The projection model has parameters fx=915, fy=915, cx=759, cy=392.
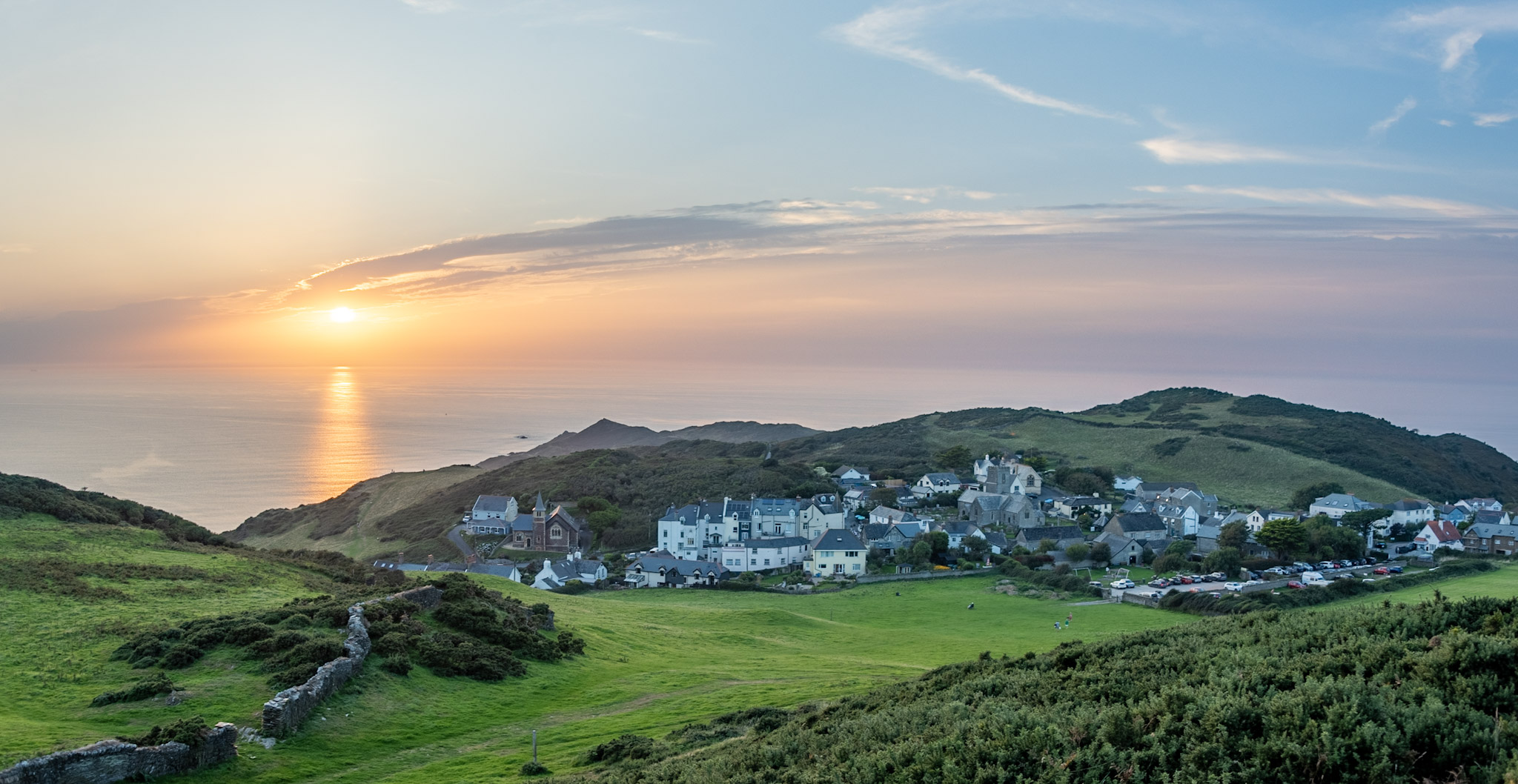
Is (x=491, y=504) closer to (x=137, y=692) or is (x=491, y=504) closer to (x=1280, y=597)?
(x=1280, y=597)

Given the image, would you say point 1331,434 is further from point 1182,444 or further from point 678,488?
point 678,488

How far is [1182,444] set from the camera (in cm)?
12788

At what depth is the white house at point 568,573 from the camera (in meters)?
61.7

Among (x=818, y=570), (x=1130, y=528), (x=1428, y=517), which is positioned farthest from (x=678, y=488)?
(x=1428, y=517)

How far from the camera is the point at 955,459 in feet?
381

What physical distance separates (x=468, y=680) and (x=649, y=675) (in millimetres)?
6711

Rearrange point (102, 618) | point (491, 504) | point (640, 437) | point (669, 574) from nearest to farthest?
1. point (102, 618)
2. point (669, 574)
3. point (491, 504)
4. point (640, 437)

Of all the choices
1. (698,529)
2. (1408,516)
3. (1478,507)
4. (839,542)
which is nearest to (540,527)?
(698,529)

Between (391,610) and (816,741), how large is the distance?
1833 cm

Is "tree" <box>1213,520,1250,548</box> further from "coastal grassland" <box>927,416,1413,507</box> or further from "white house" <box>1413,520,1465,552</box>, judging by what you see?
"coastal grassland" <box>927,416,1413,507</box>

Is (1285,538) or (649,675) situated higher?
(1285,538)

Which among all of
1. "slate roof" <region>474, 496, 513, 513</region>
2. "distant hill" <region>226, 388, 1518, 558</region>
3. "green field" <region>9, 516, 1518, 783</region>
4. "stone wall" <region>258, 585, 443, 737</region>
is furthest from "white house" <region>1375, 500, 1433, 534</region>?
"stone wall" <region>258, 585, 443, 737</region>

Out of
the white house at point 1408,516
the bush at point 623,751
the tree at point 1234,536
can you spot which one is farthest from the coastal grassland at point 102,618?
the white house at point 1408,516

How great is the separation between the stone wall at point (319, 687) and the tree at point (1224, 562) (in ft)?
176
